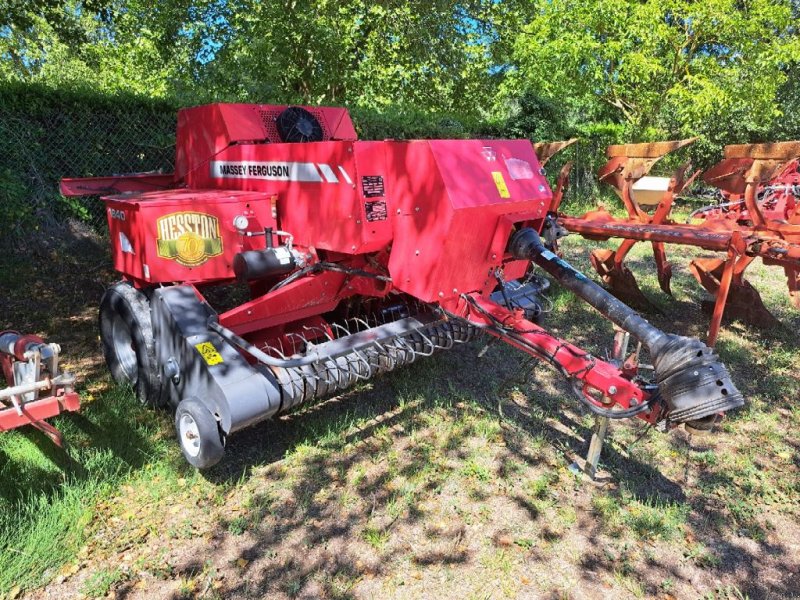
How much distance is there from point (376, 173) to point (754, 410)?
338 centimetres

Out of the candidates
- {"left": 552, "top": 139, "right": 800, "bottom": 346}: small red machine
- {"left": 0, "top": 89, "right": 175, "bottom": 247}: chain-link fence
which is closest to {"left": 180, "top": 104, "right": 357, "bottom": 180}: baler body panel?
{"left": 0, "top": 89, "right": 175, "bottom": 247}: chain-link fence

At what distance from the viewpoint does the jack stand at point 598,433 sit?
2.96 metres

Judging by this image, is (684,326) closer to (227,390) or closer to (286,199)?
(286,199)

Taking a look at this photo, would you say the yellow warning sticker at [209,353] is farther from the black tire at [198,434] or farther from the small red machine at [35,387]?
the small red machine at [35,387]

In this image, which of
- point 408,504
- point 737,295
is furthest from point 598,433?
point 737,295

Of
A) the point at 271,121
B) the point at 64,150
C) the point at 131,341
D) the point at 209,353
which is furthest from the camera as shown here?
the point at 64,150

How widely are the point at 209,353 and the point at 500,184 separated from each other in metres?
1.83

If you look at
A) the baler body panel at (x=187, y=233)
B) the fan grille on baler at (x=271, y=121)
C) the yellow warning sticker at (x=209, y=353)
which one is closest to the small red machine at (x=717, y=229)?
the fan grille on baler at (x=271, y=121)

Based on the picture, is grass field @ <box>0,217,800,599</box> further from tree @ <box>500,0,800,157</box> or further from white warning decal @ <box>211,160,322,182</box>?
tree @ <box>500,0,800,157</box>

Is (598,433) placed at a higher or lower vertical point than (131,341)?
lower

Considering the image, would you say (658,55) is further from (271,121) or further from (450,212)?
(450,212)

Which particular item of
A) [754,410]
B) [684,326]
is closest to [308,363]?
[754,410]

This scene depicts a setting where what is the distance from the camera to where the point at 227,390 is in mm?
2895

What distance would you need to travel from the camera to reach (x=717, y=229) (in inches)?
200
